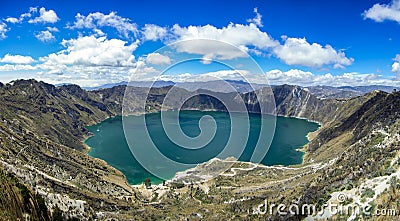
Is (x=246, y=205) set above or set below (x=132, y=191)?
above

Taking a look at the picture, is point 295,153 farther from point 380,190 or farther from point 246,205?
point 380,190

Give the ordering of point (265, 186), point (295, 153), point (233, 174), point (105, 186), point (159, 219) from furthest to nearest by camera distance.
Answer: point (295, 153)
point (233, 174)
point (105, 186)
point (265, 186)
point (159, 219)

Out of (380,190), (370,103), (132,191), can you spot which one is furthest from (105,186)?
(370,103)

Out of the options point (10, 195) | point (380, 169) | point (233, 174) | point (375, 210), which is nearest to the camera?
point (375, 210)

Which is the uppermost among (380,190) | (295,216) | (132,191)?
(380,190)

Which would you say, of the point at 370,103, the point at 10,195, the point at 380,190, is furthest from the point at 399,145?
the point at 370,103

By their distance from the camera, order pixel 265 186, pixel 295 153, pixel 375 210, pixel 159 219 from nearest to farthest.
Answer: pixel 375 210
pixel 159 219
pixel 265 186
pixel 295 153

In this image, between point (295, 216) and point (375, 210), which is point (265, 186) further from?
point (375, 210)

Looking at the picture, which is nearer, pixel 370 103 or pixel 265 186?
pixel 265 186

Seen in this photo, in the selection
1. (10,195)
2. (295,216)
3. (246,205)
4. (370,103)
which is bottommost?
(246,205)
